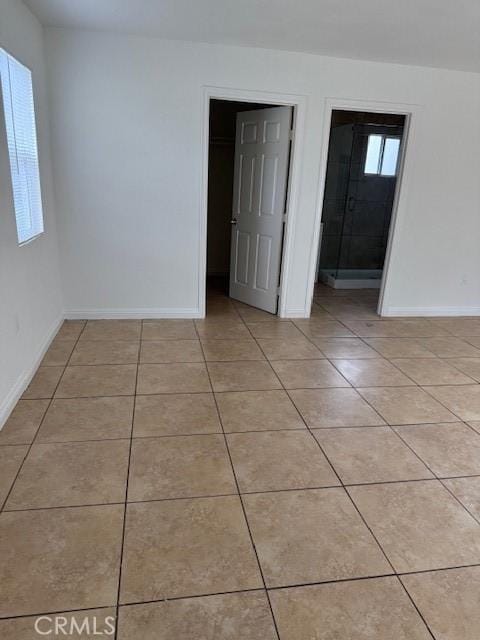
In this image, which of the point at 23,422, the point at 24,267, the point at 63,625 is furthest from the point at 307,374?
the point at 63,625

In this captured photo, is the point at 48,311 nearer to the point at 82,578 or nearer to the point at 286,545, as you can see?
the point at 82,578

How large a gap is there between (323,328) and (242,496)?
8.69 feet

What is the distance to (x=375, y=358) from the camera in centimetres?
373

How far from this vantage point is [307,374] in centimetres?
333

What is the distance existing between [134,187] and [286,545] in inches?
130

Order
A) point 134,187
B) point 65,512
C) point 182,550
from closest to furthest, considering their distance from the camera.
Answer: point 182,550, point 65,512, point 134,187

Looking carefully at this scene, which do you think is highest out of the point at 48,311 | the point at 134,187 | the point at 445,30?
the point at 445,30

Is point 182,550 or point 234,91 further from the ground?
point 234,91

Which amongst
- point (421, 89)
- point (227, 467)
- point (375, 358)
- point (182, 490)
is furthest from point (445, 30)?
point (182, 490)

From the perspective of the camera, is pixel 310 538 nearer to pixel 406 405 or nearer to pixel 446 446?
pixel 446 446

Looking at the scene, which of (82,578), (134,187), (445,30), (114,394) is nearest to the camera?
(82,578)

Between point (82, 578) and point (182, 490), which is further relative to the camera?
point (182, 490)

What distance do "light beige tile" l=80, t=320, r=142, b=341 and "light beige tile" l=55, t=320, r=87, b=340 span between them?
0.05 m

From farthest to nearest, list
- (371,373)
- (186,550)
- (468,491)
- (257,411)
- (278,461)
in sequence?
(371,373) < (257,411) < (278,461) < (468,491) < (186,550)
